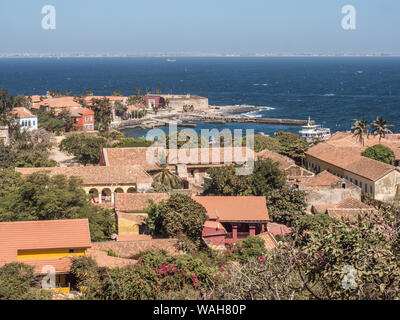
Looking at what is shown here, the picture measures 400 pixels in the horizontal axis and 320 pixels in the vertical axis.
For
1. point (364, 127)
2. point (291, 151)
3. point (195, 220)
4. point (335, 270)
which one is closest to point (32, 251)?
point (195, 220)

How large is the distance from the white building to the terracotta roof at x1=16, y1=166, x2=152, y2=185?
26548 millimetres

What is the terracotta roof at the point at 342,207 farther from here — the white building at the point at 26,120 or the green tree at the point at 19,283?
the white building at the point at 26,120

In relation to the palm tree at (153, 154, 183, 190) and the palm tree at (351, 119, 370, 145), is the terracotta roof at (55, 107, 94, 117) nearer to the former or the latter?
the palm tree at (351, 119, 370, 145)

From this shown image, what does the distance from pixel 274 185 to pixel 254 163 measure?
240 centimetres

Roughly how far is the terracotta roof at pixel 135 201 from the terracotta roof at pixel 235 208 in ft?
7.46

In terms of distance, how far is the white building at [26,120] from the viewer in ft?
200

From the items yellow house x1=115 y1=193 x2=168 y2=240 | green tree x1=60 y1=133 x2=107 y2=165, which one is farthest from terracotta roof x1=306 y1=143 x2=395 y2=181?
green tree x1=60 y1=133 x2=107 y2=165

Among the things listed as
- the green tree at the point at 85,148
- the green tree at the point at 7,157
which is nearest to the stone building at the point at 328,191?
the green tree at the point at 85,148

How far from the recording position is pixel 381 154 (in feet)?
144

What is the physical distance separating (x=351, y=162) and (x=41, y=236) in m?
26.4

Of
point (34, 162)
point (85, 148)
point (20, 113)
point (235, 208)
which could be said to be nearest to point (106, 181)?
point (34, 162)

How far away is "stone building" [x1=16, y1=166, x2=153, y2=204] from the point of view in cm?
3509

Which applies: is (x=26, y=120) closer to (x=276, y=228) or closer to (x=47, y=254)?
(x=276, y=228)

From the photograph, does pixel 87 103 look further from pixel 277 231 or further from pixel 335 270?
pixel 335 270
